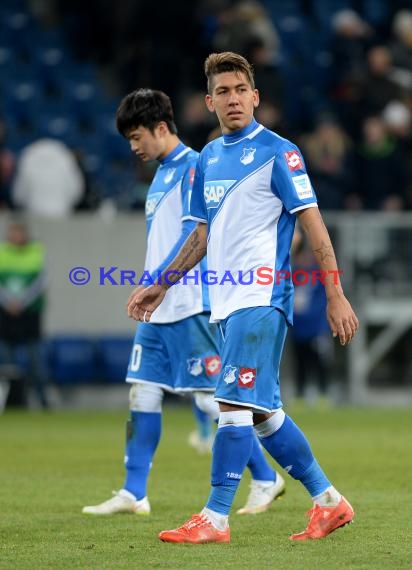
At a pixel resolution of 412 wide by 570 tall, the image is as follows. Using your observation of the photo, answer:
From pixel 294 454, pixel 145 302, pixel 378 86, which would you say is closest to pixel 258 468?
pixel 294 454

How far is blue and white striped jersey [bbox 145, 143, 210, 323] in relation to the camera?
8023mm

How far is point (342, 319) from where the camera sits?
6133mm

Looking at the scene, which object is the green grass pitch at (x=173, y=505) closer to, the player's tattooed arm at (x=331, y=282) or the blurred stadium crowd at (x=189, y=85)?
the player's tattooed arm at (x=331, y=282)

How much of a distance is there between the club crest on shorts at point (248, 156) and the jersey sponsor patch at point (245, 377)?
3.35 ft

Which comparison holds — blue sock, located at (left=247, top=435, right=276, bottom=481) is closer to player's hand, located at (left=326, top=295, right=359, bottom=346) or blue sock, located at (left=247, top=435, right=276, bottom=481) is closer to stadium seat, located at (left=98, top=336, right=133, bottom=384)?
player's hand, located at (left=326, top=295, right=359, bottom=346)

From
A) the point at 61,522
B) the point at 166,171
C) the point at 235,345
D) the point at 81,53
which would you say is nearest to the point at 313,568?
the point at 235,345

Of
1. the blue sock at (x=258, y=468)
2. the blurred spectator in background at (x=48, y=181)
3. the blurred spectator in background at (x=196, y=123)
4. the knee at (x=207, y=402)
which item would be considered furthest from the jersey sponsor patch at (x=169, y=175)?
the blurred spectator in background at (x=48, y=181)

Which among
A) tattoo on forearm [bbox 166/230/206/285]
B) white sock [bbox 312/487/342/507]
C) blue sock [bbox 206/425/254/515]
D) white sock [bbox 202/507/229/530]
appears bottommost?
white sock [bbox 202/507/229/530]

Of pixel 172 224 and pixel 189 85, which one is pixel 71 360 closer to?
pixel 189 85

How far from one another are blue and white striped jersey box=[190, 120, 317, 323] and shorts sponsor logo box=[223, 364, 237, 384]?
289 mm

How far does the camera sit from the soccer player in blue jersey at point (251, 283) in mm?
6379

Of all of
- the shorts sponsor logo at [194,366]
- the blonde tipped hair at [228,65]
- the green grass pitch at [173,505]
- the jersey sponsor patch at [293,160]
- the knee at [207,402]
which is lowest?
the green grass pitch at [173,505]

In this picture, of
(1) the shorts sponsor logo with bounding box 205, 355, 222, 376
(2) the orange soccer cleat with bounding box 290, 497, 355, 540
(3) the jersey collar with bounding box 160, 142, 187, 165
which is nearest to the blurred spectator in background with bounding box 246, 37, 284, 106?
(3) the jersey collar with bounding box 160, 142, 187, 165

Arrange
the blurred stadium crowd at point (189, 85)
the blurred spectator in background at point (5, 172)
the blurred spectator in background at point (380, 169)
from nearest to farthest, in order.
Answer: the blurred spectator in background at point (5, 172)
the blurred stadium crowd at point (189, 85)
the blurred spectator in background at point (380, 169)
